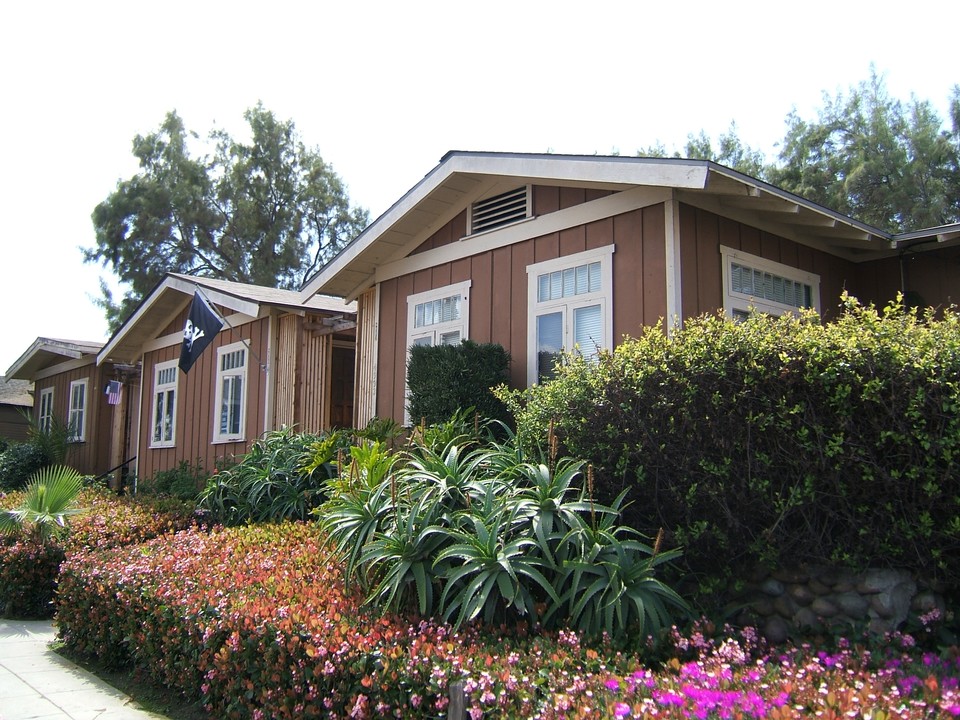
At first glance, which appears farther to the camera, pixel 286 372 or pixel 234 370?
pixel 234 370

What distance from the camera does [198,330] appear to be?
524 inches

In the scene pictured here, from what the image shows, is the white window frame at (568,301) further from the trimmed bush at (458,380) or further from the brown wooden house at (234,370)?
the brown wooden house at (234,370)

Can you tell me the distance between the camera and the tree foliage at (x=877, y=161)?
19.6 meters

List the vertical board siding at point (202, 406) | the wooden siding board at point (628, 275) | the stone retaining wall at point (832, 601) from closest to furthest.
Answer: the stone retaining wall at point (832, 601), the wooden siding board at point (628, 275), the vertical board siding at point (202, 406)

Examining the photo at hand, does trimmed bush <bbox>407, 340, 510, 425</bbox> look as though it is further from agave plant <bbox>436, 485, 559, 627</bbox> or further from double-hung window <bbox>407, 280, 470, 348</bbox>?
agave plant <bbox>436, 485, 559, 627</bbox>

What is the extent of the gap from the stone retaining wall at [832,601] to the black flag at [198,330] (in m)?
9.91

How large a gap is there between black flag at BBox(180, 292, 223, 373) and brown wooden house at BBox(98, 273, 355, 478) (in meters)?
0.47

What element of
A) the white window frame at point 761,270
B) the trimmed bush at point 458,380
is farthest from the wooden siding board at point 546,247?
the white window frame at point 761,270

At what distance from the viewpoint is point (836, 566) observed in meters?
4.86

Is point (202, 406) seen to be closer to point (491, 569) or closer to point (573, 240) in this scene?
point (573, 240)

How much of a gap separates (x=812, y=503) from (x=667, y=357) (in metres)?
1.17

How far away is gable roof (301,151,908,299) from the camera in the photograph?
300 inches

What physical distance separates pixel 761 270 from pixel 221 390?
32.3 feet

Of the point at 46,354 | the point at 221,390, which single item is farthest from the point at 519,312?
the point at 46,354
